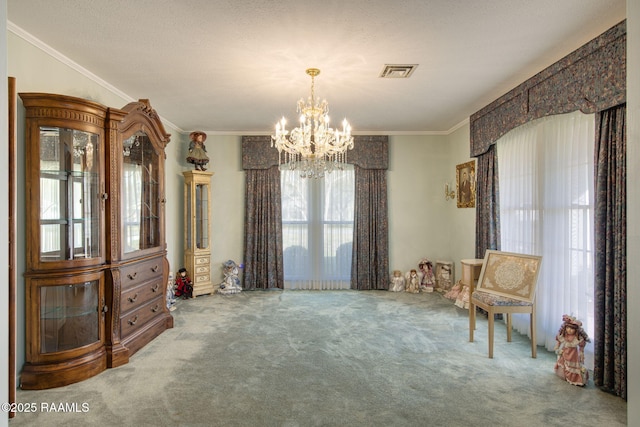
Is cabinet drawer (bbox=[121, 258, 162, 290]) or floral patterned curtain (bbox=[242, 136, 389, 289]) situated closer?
cabinet drawer (bbox=[121, 258, 162, 290])

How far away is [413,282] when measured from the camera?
5445 millimetres

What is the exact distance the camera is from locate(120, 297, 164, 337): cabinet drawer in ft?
9.75

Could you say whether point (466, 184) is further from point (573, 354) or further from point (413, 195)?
point (573, 354)

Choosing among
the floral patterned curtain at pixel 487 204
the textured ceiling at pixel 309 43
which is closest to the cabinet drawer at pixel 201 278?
the textured ceiling at pixel 309 43

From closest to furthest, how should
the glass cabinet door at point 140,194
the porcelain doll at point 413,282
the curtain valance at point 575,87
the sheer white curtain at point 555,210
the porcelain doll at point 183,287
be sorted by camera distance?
the curtain valance at point 575,87
the sheer white curtain at point 555,210
the glass cabinet door at point 140,194
the porcelain doll at point 183,287
the porcelain doll at point 413,282

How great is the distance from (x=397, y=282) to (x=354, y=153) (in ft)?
7.31

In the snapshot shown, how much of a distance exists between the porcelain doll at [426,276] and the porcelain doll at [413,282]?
0.24ft

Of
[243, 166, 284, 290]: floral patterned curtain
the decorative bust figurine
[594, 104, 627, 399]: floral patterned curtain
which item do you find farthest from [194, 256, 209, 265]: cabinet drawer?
[594, 104, 627, 399]: floral patterned curtain

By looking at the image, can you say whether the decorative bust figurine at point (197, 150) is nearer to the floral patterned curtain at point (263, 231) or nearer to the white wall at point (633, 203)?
the floral patterned curtain at point (263, 231)

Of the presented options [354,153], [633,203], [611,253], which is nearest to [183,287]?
[354,153]

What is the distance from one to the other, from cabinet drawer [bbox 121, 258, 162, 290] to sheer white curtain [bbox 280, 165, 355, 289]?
7.83 ft

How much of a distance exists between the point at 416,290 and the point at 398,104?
2941 millimetres

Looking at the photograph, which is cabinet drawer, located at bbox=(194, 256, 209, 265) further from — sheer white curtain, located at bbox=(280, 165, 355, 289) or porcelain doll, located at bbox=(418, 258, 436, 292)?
porcelain doll, located at bbox=(418, 258, 436, 292)

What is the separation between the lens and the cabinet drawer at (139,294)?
9.78 ft
